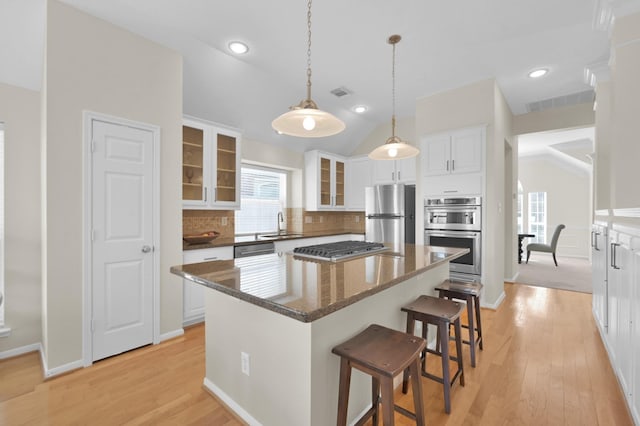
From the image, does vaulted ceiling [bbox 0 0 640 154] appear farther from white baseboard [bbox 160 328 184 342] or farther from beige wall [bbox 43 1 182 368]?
white baseboard [bbox 160 328 184 342]

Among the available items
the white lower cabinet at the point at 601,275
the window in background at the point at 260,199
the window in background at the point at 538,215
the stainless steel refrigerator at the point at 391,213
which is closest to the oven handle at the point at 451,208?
the stainless steel refrigerator at the point at 391,213

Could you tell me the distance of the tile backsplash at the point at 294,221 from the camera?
3728 mm

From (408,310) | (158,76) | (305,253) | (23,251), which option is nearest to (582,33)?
(408,310)

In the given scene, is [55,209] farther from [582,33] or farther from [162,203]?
[582,33]

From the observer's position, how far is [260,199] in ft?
15.8

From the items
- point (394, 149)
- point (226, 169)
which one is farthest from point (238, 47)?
point (394, 149)

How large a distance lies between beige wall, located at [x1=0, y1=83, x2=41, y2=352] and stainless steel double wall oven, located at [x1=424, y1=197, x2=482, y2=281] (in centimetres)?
433

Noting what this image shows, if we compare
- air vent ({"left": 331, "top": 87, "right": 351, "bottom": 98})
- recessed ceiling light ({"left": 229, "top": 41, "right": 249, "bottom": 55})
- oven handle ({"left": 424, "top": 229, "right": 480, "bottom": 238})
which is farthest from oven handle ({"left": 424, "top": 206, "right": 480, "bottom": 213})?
recessed ceiling light ({"left": 229, "top": 41, "right": 249, "bottom": 55})

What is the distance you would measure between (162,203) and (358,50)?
8.10 feet

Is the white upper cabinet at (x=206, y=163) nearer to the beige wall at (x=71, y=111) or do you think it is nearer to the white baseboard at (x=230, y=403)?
the beige wall at (x=71, y=111)

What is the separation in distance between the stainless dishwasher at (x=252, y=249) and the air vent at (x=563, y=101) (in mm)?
4344

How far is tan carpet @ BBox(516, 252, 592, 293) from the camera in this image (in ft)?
15.6

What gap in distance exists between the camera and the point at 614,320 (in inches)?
87.7

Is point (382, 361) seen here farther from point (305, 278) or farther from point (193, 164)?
point (193, 164)
